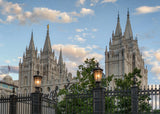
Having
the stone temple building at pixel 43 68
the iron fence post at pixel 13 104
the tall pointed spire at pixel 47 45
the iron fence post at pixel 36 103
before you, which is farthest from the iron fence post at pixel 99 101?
the tall pointed spire at pixel 47 45

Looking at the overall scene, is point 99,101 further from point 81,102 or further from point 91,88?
point 91,88

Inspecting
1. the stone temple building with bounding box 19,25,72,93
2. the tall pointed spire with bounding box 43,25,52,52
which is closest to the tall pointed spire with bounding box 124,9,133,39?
the stone temple building with bounding box 19,25,72,93

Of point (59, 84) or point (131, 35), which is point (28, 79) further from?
point (131, 35)

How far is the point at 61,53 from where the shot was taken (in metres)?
102

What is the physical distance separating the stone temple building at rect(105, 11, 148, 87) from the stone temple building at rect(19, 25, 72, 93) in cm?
1514

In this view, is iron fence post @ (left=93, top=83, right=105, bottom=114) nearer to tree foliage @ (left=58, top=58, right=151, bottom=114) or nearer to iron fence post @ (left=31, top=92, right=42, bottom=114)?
iron fence post @ (left=31, top=92, right=42, bottom=114)

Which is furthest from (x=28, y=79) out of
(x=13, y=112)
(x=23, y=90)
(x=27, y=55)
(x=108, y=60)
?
(x=13, y=112)

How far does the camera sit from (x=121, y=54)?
210 ft

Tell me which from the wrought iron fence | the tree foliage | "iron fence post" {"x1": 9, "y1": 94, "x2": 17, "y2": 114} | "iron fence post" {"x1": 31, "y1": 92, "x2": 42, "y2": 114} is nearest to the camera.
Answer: the wrought iron fence

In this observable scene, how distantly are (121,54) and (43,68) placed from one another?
37640 millimetres

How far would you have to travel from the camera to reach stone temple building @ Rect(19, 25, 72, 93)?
2985 inches

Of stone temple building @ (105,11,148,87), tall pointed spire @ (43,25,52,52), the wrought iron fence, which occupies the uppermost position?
tall pointed spire @ (43,25,52,52)

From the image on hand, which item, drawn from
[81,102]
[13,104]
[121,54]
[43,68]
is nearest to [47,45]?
[43,68]

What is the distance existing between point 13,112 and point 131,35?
6299 centimetres
